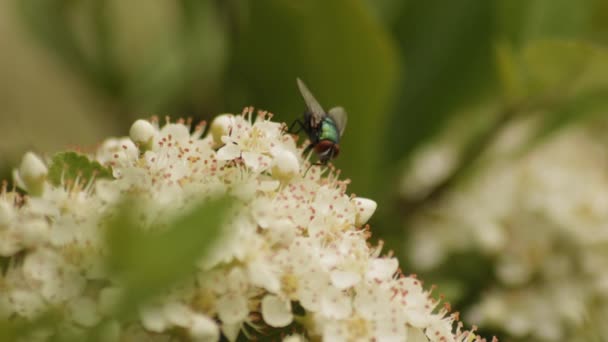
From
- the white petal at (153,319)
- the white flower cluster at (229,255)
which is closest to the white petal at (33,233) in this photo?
the white flower cluster at (229,255)

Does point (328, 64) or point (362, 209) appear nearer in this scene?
point (362, 209)

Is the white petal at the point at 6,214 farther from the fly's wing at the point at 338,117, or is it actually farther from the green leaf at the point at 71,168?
the fly's wing at the point at 338,117

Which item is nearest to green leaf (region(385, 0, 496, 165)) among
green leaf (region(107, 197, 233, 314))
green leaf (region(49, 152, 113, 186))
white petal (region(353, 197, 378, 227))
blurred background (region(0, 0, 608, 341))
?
blurred background (region(0, 0, 608, 341))

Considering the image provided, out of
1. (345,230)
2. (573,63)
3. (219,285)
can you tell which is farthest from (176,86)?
(219,285)

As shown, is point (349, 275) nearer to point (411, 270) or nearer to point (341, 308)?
point (341, 308)

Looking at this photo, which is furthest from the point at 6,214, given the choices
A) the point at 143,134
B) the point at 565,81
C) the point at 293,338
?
the point at 565,81

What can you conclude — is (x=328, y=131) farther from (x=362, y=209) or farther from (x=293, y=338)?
(x=293, y=338)
